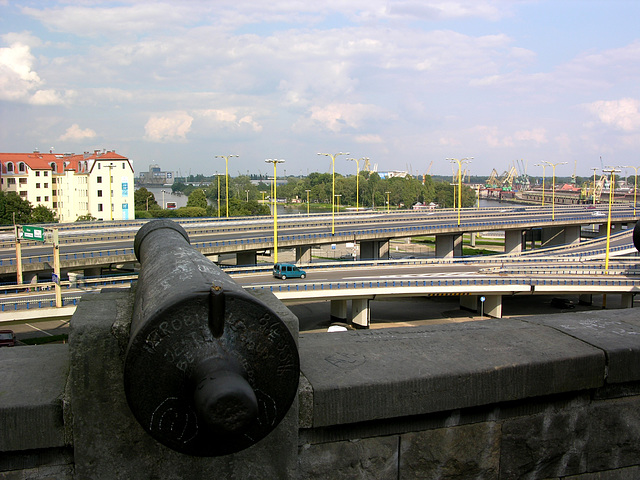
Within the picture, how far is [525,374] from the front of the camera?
314 cm

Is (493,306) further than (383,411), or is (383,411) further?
(493,306)

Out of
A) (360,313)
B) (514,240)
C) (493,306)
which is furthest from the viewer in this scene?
(514,240)

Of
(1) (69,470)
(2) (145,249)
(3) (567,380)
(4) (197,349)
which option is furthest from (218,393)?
(2) (145,249)

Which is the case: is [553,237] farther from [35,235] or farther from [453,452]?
[453,452]

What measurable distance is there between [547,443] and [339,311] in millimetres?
37611

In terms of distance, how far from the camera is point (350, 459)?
288 cm

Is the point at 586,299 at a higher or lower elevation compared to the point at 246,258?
lower

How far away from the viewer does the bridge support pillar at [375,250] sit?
2295 inches

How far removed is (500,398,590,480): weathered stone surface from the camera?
3.14m

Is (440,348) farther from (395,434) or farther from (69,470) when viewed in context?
(69,470)

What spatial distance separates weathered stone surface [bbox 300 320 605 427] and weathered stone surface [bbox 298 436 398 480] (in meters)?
0.14

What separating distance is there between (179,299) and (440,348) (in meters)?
1.67

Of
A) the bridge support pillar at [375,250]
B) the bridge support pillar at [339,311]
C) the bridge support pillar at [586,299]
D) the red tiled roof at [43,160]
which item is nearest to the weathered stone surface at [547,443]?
the bridge support pillar at [339,311]

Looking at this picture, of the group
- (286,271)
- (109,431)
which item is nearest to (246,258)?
(286,271)
